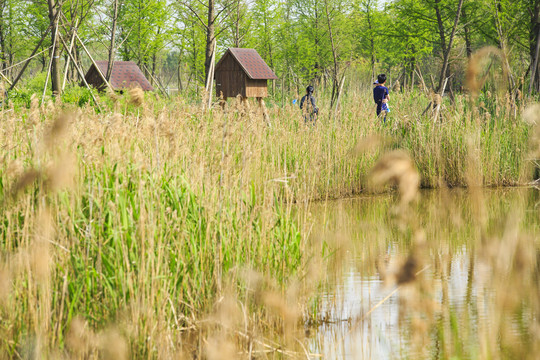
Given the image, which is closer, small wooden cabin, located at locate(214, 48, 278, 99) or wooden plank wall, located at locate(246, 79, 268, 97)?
small wooden cabin, located at locate(214, 48, 278, 99)

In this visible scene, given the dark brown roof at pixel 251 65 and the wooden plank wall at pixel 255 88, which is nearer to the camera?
the dark brown roof at pixel 251 65

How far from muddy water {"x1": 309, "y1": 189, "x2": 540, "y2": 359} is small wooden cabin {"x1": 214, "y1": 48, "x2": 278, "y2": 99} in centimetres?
1104

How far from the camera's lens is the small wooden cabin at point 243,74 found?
17625 millimetres

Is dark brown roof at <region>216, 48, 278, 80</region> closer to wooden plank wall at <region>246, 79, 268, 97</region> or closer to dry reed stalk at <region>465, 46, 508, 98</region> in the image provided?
wooden plank wall at <region>246, 79, 268, 97</region>

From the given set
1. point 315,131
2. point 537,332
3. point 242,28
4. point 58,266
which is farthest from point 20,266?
point 242,28

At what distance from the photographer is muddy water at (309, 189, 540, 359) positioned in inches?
78.8

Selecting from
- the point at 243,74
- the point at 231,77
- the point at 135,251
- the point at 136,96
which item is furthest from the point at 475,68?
the point at 231,77

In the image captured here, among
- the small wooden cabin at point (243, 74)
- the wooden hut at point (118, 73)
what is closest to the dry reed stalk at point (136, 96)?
the small wooden cabin at point (243, 74)

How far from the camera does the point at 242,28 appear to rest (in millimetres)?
28891

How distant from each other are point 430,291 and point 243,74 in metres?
15.7

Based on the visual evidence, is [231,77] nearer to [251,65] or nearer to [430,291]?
[251,65]

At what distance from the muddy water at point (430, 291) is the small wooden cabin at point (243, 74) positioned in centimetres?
1104

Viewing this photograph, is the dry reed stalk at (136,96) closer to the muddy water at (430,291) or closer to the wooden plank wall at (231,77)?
the muddy water at (430,291)

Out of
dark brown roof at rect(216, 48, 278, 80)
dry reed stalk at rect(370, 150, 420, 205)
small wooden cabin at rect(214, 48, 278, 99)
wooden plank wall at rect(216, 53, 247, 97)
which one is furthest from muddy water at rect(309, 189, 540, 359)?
wooden plank wall at rect(216, 53, 247, 97)
